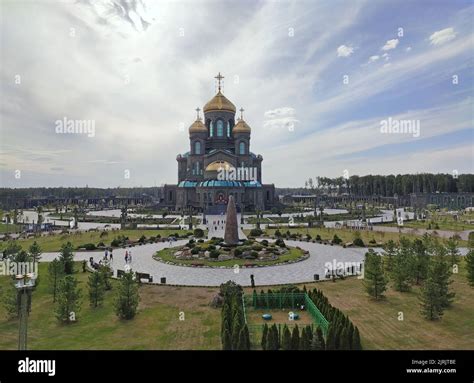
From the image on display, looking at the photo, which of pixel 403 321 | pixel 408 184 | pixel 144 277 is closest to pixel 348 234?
pixel 403 321

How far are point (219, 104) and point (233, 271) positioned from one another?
258ft

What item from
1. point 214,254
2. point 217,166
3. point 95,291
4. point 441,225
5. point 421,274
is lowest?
point 421,274

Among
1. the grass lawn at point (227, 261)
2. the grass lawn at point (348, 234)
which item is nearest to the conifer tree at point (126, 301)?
the grass lawn at point (227, 261)

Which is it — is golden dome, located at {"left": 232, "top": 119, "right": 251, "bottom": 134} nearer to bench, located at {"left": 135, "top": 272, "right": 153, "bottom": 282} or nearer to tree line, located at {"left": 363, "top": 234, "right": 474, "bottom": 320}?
tree line, located at {"left": 363, "top": 234, "right": 474, "bottom": 320}

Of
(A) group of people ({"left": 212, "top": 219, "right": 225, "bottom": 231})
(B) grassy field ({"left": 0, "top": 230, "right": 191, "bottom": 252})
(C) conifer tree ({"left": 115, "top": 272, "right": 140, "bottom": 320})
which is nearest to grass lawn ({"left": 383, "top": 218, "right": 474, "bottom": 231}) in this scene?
(A) group of people ({"left": 212, "top": 219, "right": 225, "bottom": 231})

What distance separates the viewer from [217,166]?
94062 millimetres

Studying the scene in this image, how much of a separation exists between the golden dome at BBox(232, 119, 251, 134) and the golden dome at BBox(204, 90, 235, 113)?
4.66 metres

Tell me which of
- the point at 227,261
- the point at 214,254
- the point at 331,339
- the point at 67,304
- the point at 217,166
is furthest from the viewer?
the point at 217,166

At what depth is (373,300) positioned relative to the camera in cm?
2359

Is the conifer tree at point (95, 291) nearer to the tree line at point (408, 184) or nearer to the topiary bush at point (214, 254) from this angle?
the topiary bush at point (214, 254)

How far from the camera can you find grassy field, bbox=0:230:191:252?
46866mm

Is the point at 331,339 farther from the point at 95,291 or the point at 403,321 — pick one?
the point at 95,291

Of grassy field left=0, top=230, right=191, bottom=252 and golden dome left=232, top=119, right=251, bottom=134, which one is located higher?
golden dome left=232, top=119, right=251, bottom=134
